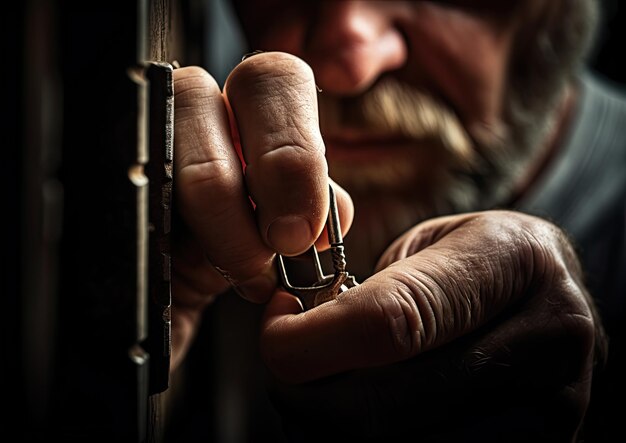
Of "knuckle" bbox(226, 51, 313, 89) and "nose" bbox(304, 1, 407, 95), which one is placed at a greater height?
"knuckle" bbox(226, 51, 313, 89)

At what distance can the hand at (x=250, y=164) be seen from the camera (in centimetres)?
38

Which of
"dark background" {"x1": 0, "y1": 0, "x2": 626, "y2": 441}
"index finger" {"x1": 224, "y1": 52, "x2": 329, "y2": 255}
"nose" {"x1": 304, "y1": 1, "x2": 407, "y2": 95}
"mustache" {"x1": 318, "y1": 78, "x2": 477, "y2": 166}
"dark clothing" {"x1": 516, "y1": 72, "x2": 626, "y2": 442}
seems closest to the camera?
"index finger" {"x1": 224, "y1": 52, "x2": 329, "y2": 255}

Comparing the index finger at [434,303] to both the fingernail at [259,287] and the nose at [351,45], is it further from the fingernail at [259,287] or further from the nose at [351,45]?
the nose at [351,45]

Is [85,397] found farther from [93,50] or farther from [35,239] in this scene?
[35,239]

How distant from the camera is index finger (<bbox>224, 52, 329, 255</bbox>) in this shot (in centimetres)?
38

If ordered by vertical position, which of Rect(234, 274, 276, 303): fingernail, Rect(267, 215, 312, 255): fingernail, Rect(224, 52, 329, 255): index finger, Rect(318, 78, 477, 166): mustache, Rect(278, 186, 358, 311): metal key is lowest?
Rect(318, 78, 477, 166): mustache

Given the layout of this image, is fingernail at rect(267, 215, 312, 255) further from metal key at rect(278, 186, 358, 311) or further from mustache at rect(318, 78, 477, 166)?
mustache at rect(318, 78, 477, 166)

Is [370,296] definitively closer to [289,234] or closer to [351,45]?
[289,234]

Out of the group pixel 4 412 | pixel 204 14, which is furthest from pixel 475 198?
pixel 4 412

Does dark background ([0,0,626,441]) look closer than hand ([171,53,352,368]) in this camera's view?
No

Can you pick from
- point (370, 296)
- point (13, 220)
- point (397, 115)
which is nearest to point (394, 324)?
point (370, 296)

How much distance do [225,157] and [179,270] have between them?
14 centimetres

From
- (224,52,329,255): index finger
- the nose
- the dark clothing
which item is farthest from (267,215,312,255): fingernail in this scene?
the dark clothing

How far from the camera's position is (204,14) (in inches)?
40.2
